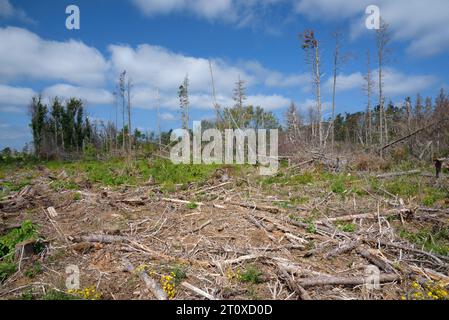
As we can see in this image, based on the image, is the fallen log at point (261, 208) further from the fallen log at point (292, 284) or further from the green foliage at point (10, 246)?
the green foliage at point (10, 246)

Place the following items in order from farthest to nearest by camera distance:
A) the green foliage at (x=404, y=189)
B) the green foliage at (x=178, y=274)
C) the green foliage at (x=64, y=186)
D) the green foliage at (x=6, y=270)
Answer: the green foliage at (x=64, y=186) → the green foliage at (x=404, y=189) → the green foliage at (x=6, y=270) → the green foliage at (x=178, y=274)

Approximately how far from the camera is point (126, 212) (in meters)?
5.98

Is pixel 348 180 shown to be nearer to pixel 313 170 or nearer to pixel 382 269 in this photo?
pixel 313 170

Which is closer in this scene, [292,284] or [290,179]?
[292,284]

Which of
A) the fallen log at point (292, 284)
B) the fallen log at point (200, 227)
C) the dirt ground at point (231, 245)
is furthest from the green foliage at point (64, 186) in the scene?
the fallen log at point (292, 284)

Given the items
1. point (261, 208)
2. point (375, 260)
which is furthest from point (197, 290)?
point (261, 208)

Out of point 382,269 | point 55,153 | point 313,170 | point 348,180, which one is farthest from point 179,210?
point 55,153

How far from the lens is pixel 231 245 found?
4.42m

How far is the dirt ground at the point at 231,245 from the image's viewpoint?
10.9 feet

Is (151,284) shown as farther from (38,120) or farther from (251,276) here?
(38,120)

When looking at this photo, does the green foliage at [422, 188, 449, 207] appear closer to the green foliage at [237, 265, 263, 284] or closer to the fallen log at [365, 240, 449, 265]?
the fallen log at [365, 240, 449, 265]

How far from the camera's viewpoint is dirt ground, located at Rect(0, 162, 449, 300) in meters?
3.32
